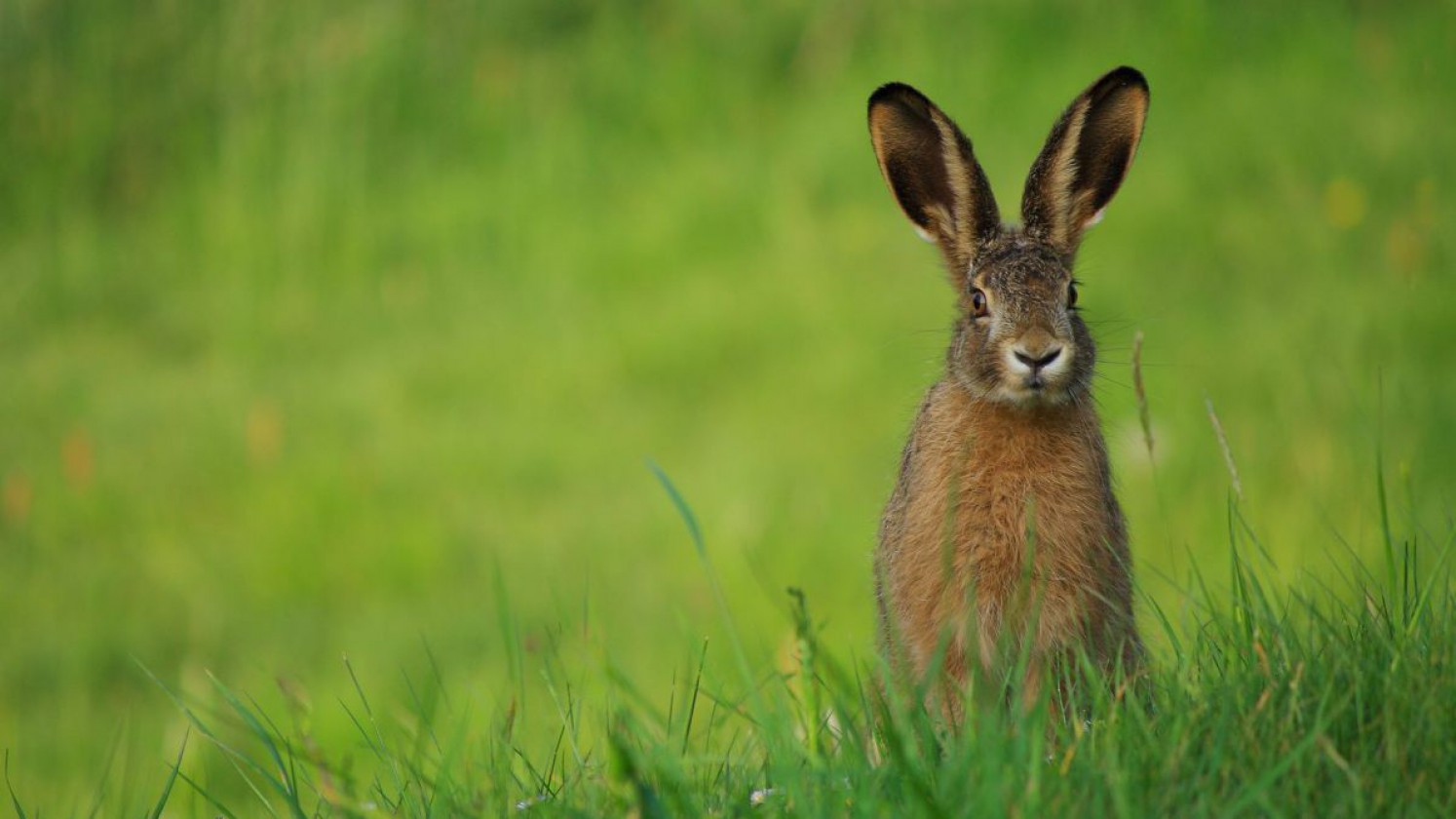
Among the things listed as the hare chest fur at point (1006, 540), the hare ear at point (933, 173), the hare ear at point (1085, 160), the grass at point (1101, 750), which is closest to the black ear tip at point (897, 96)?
the hare ear at point (933, 173)

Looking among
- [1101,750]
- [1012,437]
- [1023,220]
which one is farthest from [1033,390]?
[1101,750]

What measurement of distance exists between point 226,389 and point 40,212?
249 cm

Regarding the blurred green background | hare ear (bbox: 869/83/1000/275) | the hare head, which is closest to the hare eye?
the hare head

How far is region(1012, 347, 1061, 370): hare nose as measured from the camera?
420 cm

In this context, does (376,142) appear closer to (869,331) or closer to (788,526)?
(869,331)

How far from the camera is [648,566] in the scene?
7801 mm

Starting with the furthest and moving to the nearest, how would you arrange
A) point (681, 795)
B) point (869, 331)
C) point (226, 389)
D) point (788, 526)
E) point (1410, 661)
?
point (226, 389), point (869, 331), point (788, 526), point (1410, 661), point (681, 795)

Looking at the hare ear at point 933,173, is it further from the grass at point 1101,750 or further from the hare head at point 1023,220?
the grass at point 1101,750

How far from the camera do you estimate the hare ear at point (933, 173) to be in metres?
4.36

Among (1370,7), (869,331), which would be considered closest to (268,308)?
(869,331)

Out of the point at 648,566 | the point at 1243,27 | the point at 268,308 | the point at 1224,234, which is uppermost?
the point at 1243,27

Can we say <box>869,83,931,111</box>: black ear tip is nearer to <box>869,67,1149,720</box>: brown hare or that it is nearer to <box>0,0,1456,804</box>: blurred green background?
<box>869,67,1149,720</box>: brown hare

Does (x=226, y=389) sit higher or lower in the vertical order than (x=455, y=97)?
lower

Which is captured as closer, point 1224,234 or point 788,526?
point 788,526
